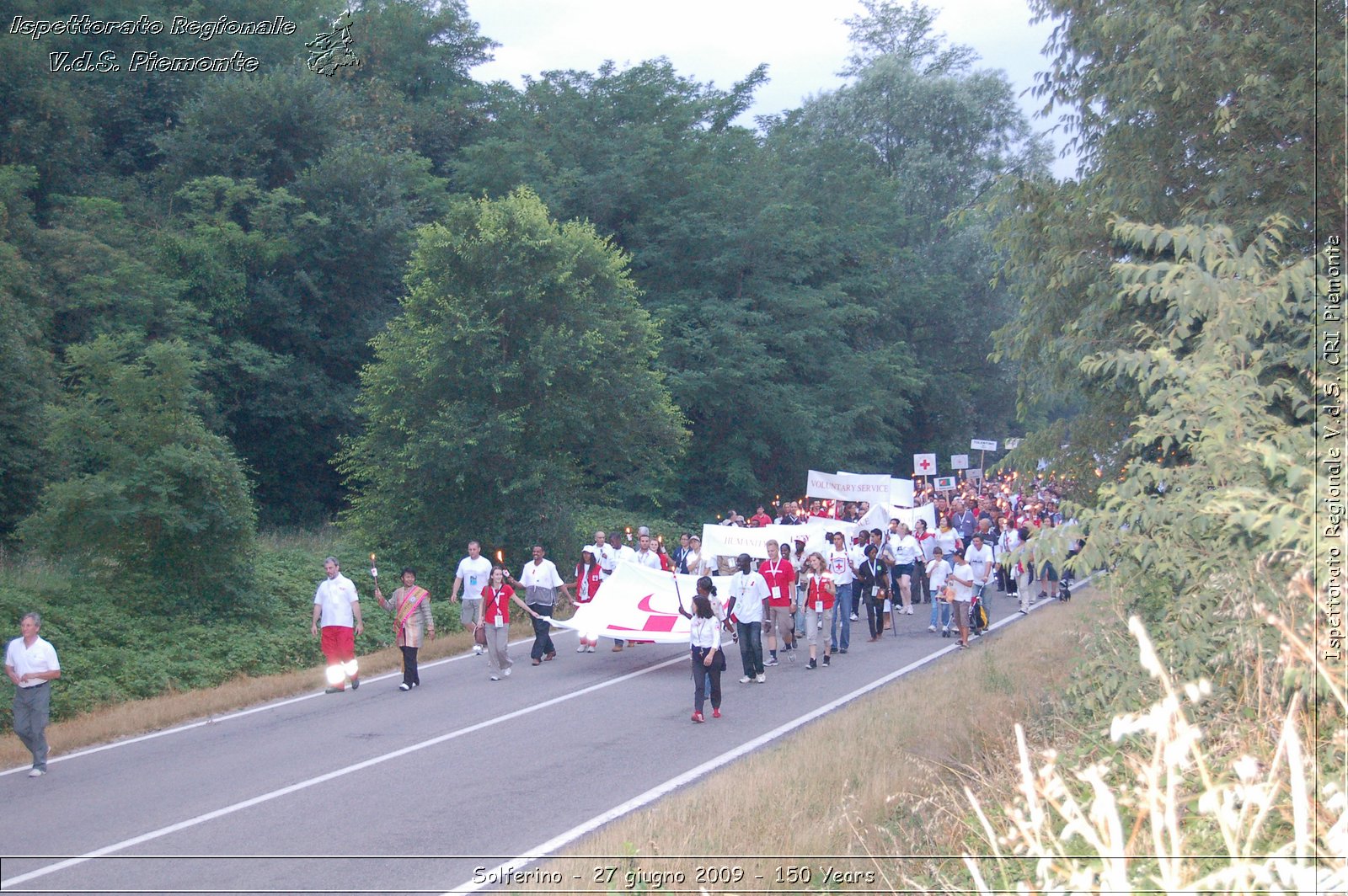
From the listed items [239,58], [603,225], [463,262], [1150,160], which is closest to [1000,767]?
[1150,160]

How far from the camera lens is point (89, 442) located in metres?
18.0

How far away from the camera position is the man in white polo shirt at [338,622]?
52.1 feet

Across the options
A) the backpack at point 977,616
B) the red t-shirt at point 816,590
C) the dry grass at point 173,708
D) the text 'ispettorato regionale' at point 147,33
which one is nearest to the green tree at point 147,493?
the dry grass at point 173,708

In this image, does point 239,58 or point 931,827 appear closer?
point 931,827

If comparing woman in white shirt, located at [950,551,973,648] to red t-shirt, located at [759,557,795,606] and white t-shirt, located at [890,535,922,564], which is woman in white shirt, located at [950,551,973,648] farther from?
white t-shirt, located at [890,535,922,564]

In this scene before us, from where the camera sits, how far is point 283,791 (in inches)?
412

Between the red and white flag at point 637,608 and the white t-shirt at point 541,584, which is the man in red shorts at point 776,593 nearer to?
the red and white flag at point 637,608

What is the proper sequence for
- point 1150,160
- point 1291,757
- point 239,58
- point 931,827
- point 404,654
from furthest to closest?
point 239,58 < point 404,654 < point 1150,160 < point 931,827 < point 1291,757

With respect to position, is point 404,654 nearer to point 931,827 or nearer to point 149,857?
point 149,857

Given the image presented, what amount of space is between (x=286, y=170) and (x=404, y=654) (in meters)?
25.7

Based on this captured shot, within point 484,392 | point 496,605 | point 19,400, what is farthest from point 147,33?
point 496,605

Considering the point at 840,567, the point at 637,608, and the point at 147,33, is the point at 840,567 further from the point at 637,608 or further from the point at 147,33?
the point at 147,33

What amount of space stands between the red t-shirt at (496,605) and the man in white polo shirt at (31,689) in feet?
19.6

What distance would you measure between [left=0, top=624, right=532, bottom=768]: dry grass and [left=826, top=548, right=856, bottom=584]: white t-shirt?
6.67 meters
